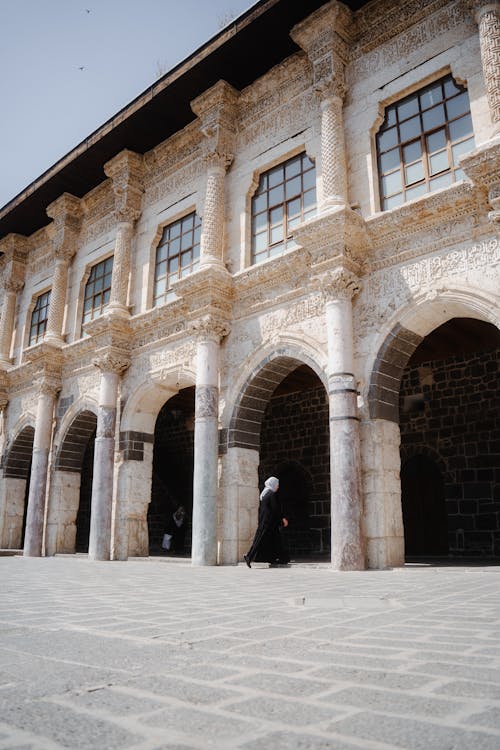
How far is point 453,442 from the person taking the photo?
35.5ft

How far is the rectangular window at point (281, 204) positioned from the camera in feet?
30.2

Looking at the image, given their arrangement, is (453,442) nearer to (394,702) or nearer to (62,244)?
(62,244)

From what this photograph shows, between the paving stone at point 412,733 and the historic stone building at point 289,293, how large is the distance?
5.72 meters

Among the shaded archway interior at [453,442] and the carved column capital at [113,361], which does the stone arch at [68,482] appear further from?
the shaded archway interior at [453,442]

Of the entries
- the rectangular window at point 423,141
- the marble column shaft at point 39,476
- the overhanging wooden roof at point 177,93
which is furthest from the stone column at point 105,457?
the rectangular window at point 423,141

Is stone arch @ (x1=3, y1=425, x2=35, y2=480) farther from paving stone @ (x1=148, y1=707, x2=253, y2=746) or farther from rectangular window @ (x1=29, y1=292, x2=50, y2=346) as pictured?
paving stone @ (x1=148, y1=707, x2=253, y2=746)

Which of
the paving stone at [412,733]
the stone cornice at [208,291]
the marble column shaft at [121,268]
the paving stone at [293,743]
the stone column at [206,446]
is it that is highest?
the marble column shaft at [121,268]

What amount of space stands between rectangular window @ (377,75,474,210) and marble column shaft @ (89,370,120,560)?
19.8 ft

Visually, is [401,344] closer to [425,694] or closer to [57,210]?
[425,694]

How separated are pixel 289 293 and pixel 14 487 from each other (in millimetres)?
9088

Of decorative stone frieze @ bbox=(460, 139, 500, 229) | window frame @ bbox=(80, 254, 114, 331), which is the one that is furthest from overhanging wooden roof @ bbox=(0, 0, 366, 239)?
decorative stone frieze @ bbox=(460, 139, 500, 229)

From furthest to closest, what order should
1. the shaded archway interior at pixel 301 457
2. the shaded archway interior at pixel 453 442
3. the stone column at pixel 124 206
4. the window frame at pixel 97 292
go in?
1. the window frame at pixel 97 292
2. the shaded archway interior at pixel 301 457
3. the stone column at pixel 124 206
4. the shaded archway interior at pixel 453 442

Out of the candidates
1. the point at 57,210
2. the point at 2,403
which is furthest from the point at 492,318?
the point at 2,403

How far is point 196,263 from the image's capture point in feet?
35.2
